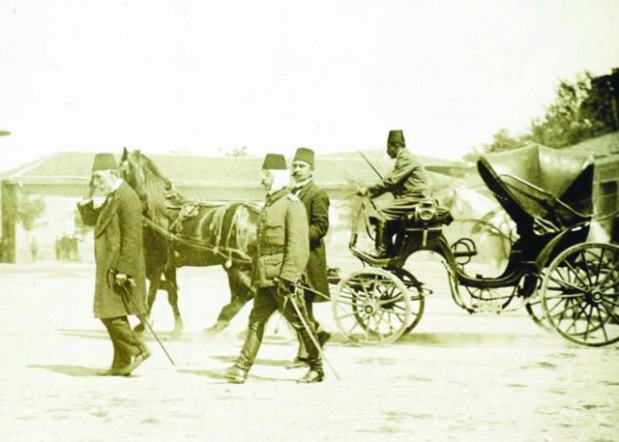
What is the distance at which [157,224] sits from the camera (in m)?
8.67

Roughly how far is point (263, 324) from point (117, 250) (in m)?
1.38

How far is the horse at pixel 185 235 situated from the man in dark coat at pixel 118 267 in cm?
170

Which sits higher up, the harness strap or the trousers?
the harness strap

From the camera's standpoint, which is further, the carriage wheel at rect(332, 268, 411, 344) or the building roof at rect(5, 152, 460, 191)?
the building roof at rect(5, 152, 460, 191)

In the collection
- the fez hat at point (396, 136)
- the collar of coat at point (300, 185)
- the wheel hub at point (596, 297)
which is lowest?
the wheel hub at point (596, 297)

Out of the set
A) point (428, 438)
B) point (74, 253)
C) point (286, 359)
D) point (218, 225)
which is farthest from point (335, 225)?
point (428, 438)

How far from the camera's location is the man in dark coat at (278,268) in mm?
6191

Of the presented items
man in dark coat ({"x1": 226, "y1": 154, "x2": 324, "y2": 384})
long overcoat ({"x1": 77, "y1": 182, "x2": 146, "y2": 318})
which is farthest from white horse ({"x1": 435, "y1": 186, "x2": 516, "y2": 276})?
long overcoat ({"x1": 77, "y1": 182, "x2": 146, "y2": 318})

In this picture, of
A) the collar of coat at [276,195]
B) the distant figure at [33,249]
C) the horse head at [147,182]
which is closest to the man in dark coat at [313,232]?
the collar of coat at [276,195]

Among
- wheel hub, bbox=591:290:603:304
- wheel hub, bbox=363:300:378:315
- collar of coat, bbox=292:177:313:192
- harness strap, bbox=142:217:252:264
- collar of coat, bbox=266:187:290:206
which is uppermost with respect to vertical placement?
collar of coat, bbox=292:177:313:192

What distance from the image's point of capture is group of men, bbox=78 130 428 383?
622 centimetres

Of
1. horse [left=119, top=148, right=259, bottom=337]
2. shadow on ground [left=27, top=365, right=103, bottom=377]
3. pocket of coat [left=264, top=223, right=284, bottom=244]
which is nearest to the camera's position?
pocket of coat [left=264, top=223, right=284, bottom=244]

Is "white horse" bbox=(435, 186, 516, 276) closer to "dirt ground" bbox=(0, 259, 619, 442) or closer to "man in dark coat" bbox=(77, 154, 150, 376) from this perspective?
"dirt ground" bbox=(0, 259, 619, 442)

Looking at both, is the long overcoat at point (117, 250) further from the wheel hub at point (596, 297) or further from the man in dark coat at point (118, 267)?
the wheel hub at point (596, 297)
